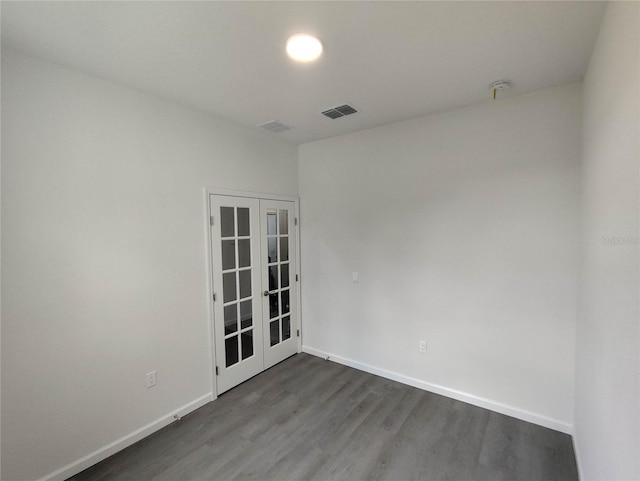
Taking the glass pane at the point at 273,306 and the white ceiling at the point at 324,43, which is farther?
the glass pane at the point at 273,306

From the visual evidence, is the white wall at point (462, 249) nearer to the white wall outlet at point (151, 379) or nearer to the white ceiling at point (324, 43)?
the white ceiling at point (324, 43)

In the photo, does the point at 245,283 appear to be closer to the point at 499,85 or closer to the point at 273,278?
the point at 273,278

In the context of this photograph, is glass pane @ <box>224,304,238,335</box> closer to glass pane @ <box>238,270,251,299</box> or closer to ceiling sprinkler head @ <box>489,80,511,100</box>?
glass pane @ <box>238,270,251,299</box>

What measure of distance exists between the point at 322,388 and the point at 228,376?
1.01m

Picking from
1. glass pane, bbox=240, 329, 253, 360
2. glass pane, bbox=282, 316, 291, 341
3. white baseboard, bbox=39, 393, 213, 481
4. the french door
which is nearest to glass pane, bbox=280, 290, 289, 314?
the french door

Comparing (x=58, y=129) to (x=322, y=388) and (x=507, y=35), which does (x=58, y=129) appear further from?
(x=322, y=388)

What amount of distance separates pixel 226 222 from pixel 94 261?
1.20 meters

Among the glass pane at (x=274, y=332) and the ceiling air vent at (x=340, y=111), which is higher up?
the ceiling air vent at (x=340, y=111)

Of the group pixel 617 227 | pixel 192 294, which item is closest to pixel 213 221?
pixel 192 294

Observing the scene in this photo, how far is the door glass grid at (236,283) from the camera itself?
3.13 m

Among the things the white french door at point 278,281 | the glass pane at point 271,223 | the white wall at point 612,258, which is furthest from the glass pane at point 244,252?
the white wall at point 612,258

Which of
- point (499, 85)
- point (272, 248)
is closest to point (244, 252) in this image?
point (272, 248)

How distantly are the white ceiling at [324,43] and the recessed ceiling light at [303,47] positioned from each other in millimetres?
50

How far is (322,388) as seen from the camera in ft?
10.5
